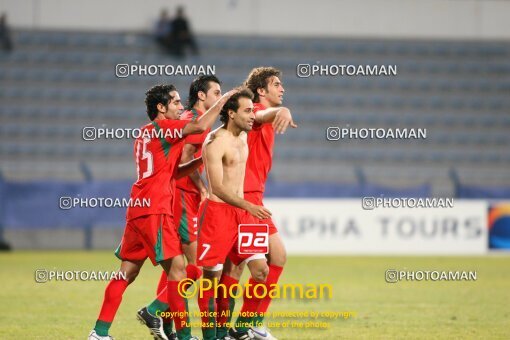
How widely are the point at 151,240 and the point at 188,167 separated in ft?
3.15

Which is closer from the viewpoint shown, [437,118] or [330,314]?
[330,314]

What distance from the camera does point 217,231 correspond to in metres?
7.68

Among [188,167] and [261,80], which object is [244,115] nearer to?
[188,167]

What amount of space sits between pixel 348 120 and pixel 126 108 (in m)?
5.73

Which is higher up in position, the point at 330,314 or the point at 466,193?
the point at 466,193

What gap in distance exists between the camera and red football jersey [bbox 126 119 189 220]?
7688 mm

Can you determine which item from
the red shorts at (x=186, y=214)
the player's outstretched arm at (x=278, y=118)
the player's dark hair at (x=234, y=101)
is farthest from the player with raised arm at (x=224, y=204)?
the red shorts at (x=186, y=214)


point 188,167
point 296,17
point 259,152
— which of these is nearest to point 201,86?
point 259,152

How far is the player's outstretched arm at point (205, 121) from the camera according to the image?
7.36 m

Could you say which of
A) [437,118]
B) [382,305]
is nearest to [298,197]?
[437,118]

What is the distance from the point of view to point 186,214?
8.86m

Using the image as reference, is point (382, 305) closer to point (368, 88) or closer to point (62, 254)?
point (62, 254)

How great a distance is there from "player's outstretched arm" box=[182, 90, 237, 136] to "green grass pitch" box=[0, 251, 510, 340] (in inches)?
86.3

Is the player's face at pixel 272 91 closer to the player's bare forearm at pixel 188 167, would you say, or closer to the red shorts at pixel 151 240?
the player's bare forearm at pixel 188 167
